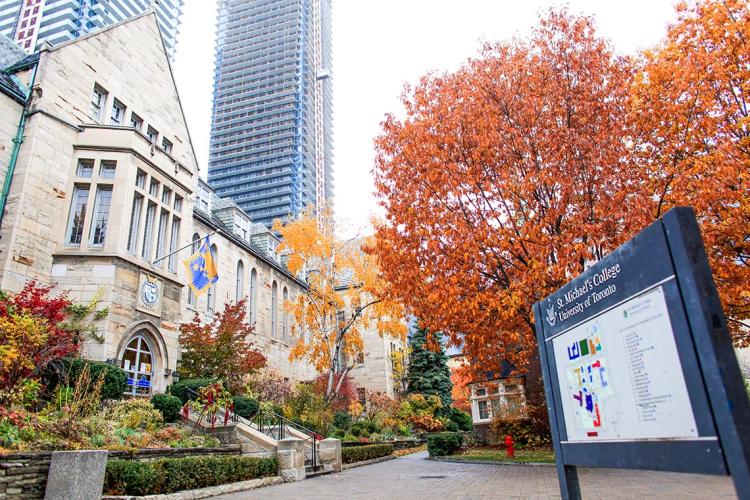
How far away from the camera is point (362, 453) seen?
19.0 m

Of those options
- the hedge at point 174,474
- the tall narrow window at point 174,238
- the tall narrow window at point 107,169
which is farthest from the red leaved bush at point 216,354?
the hedge at point 174,474

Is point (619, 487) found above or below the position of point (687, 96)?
below

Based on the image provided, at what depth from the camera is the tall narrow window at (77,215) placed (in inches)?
604

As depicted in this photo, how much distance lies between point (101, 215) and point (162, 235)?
2.53 m

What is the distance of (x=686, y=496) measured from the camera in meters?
7.71

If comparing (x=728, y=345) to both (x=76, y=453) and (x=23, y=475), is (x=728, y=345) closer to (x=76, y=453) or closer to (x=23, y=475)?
(x=76, y=453)

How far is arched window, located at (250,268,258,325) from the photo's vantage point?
2880cm

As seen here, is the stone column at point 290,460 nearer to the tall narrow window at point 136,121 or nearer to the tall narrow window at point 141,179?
the tall narrow window at point 141,179

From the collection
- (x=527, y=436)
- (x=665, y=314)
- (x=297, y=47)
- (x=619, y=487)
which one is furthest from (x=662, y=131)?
(x=297, y=47)

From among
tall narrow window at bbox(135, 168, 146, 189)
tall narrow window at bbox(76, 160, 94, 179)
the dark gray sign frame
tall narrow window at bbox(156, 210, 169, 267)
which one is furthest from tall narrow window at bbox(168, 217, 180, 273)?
the dark gray sign frame

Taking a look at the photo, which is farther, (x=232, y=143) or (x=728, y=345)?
(x=232, y=143)

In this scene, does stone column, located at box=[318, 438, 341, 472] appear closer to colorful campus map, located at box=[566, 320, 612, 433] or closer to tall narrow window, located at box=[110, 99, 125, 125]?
colorful campus map, located at box=[566, 320, 612, 433]

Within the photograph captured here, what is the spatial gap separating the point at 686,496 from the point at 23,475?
10629 millimetres

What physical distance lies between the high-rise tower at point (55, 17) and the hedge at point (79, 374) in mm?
103552
